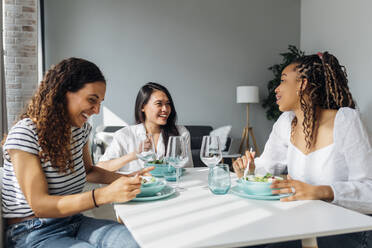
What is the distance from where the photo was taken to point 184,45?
530 cm

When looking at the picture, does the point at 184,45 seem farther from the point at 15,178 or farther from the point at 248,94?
the point at 15,178

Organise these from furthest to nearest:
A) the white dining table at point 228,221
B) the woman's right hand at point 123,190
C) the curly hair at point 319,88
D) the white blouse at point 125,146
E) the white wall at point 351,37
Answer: the white wall at point 351,37 → the white blouse at point 125,146 → the curly hair at point 319,88 → the woman's right hand at point 123,190 → the white dining table at point 228,221

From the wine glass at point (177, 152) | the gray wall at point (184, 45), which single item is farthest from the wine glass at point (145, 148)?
the gray wall at point (184, 45)

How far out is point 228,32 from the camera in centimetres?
556

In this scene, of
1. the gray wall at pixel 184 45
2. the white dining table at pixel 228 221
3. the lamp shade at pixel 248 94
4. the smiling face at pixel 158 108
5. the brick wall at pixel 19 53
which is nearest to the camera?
the white dining table at pixel 228 221

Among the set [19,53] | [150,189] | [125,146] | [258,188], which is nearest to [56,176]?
[150,189]

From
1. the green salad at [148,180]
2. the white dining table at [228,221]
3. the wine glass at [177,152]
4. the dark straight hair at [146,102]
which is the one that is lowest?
the white dining table at [228,221]

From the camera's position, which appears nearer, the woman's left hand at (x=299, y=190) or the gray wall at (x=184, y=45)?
the woman's left hand at (x=299, y=190)

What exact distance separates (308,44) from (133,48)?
10.8 feet

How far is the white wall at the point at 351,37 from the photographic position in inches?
175

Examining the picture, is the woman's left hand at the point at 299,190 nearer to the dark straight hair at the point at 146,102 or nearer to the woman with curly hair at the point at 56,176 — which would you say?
the woman with curly hair at the point at 56,176

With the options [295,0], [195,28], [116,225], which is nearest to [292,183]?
[116,225]

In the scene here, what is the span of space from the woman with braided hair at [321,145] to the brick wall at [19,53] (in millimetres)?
2864

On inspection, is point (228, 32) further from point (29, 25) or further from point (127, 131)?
point (127, 131)
